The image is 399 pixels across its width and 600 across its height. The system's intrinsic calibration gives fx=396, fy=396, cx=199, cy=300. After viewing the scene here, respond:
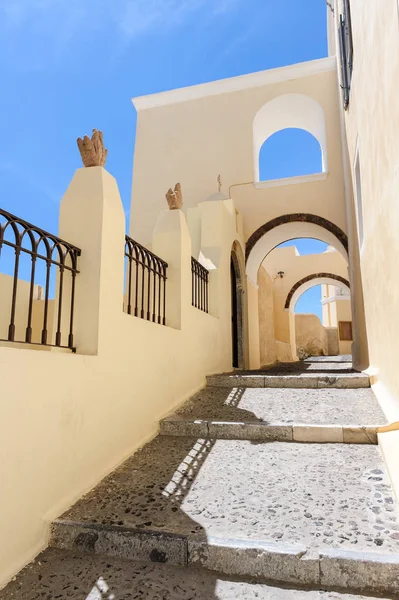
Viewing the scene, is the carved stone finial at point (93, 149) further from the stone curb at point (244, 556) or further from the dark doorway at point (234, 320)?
the dark doorway at point (234, 320)

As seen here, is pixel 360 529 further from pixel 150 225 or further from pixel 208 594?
pixel 150 225

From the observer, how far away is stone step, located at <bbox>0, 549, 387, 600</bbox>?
5.73 feet

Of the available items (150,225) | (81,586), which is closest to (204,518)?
(81,586)

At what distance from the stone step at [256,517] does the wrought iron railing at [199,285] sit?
2.74 metres

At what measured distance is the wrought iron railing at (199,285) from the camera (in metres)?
5.56

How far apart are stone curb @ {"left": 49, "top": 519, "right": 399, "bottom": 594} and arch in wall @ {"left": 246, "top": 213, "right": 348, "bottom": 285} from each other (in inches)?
274

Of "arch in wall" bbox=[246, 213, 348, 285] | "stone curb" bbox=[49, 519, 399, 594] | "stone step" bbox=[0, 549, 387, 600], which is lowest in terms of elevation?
"stone step" bbox=[0, 549, 387, 600]

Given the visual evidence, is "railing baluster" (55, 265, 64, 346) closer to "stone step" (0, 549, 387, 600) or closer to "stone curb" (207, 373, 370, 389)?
"stone step" (0, 549, 387, 600)

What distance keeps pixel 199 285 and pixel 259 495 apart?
3.68 m

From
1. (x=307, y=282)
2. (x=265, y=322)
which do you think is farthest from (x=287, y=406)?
(x=307, y=282)

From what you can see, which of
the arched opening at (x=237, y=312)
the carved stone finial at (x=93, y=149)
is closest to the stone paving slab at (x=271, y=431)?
the carved stone finial at (x=93, y=149)

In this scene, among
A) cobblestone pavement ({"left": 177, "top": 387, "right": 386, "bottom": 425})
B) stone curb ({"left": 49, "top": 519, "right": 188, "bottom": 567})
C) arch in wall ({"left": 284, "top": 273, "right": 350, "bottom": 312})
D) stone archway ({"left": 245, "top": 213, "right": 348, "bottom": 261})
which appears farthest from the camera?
A: arch in wall ({"left": 284, "top": 273, "right": 350, "bottom": 312})

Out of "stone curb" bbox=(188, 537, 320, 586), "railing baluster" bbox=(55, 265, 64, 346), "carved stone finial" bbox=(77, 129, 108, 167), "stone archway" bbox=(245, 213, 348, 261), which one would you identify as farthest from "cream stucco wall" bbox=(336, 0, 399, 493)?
"stone archway" bbox=(245, 213, 348, 261)

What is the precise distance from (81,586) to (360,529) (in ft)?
4.64
